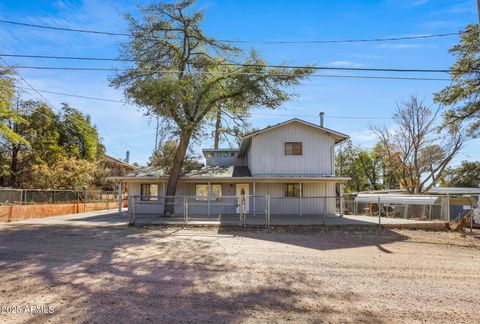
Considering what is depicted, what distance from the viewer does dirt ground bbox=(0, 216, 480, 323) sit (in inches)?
195

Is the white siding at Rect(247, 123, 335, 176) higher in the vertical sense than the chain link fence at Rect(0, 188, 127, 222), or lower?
higher

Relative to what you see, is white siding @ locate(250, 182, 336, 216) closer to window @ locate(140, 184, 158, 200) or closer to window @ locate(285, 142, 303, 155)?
window @ locate(285, 142, 303, 155)

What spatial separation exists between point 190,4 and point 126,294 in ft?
53.3

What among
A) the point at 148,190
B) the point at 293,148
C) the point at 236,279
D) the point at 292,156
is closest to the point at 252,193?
the point at 292,156

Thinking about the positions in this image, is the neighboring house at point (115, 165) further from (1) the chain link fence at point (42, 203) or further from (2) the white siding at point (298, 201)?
(2) the white siding at point (298, 201)

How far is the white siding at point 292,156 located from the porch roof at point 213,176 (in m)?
0.58

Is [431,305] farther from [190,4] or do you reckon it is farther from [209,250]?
[190,4]

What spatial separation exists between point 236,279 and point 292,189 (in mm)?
14725

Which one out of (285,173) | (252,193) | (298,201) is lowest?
(298,201)

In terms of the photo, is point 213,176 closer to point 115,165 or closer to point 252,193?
point 252,193

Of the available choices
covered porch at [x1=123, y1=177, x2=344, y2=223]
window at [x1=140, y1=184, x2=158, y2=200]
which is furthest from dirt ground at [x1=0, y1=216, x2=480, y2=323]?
window at [x1=140, y1=184, x2=158, y2=200]

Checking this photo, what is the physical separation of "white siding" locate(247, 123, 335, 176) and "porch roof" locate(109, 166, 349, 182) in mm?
575

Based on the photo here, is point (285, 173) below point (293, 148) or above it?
below

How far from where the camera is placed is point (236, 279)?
6781 millimetres
